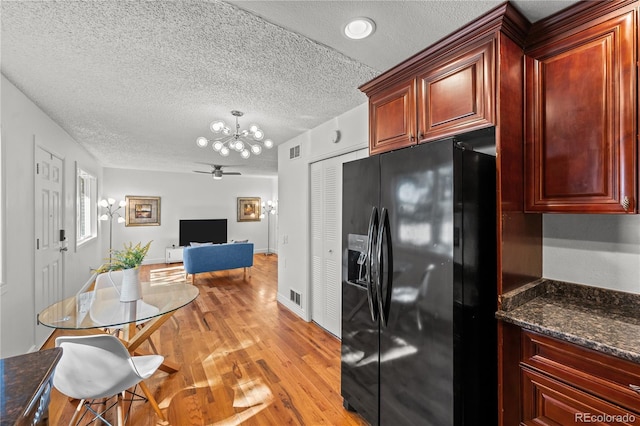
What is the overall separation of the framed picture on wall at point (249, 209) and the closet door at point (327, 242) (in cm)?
585

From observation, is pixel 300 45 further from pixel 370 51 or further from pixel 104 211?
pixel 104 211

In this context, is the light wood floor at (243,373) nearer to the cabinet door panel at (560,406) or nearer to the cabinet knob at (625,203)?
the cabinet door panel at (560,406)

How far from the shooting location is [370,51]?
180 centimetres

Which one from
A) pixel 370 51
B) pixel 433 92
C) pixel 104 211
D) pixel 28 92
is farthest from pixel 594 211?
pixel 104 211

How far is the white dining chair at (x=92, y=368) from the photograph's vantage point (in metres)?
1.53

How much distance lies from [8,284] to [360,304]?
2896 mm

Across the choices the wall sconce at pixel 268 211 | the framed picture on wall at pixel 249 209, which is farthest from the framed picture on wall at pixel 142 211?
the wall sconce at pixel 268 211

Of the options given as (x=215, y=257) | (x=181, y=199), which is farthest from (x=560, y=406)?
(x=181, y=199)

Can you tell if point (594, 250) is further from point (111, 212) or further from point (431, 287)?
point (111, 212)

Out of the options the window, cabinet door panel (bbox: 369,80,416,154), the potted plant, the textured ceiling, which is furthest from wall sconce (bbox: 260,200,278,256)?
cabinet door panel (bbox: 369,80,416,154)

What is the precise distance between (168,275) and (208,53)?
19.0ft

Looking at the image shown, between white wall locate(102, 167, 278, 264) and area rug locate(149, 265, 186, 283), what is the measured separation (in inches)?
41.2

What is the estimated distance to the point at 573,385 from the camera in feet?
4.10

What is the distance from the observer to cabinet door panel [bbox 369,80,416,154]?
74.7 inches
